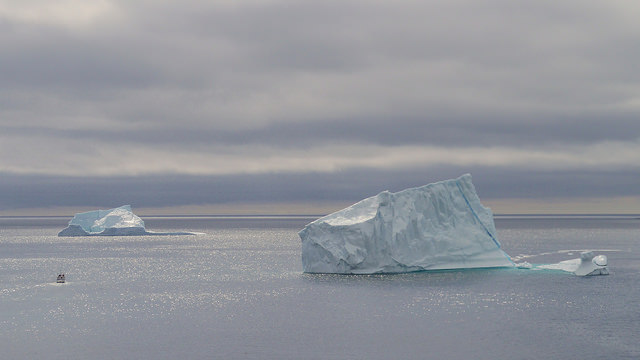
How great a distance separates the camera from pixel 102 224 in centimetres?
11588

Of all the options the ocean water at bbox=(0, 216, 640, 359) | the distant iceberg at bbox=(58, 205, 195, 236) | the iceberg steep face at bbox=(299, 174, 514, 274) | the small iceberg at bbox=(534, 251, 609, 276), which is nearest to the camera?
the ocean water at bbox=(0, 216, 640, 359)

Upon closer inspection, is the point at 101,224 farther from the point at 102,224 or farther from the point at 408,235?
the point at 408,235

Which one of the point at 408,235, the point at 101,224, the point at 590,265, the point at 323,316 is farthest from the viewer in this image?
the point at 101,224

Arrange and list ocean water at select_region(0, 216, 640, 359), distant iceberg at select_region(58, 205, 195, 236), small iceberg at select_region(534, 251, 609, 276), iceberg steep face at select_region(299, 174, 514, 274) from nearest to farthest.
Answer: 1. ocean water at select_region(0, 216, 640, 359)
2. iceberg steep face at select_region(299, 174, 514, 274)
3. small iceberg at select_region(534, 251, 609, 276)
4. distant iceberg at select_region(58, 205, 195, 236)

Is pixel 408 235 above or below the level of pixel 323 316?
above

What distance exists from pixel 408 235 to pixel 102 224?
3117 inches

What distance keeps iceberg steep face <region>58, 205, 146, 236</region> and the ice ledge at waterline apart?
71686mm

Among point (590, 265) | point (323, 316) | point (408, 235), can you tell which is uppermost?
point (408, 235)

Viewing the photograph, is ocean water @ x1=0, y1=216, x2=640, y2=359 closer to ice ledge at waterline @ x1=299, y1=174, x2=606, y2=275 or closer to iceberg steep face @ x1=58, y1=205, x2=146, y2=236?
ice ledge at waterline @ x1=299, y1=174, x2=606, y2=275

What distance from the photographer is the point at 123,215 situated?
119 m

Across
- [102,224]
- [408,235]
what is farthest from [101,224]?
[408,235]

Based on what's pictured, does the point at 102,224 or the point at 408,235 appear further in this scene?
the point at 102,224

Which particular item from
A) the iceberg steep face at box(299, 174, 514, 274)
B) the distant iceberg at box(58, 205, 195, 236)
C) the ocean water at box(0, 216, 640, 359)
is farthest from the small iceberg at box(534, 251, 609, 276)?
the distant iceberg at box(58, 205, 195, 236)

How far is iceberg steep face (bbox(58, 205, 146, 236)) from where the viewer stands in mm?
115375
